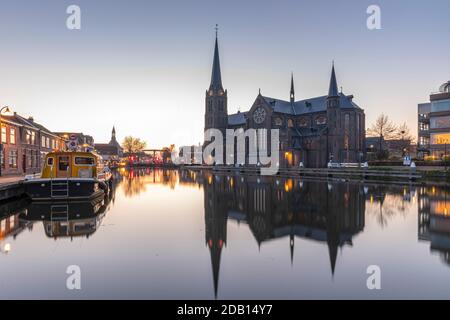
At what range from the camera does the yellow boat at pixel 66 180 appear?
18.9 meters

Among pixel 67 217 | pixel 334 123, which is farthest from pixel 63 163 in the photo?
pixel 334 123

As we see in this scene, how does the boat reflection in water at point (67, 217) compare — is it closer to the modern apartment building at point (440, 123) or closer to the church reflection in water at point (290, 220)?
the church reflection in water at point (290, 220)

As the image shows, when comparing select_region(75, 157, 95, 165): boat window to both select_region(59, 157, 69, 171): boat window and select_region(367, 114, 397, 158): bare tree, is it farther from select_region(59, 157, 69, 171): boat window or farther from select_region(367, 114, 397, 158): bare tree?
select_region(367, 114, 397, 158): bare tree

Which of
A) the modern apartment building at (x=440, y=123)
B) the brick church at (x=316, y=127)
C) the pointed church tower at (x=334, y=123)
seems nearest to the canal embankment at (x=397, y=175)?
the modern apartment building at (x=440, y=123)

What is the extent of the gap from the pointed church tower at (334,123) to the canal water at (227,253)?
170ft

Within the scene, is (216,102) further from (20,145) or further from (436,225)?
(436,225)

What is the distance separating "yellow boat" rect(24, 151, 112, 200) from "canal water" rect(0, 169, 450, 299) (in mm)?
3586


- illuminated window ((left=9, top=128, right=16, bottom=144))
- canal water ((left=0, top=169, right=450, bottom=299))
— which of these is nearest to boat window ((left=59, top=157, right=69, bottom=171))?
canal water ((left=0, top=169, right=450, bottom=299))

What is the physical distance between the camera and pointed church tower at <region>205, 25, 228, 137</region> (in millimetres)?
87375

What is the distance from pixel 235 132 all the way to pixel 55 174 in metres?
67.7

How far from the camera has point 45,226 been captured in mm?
11922

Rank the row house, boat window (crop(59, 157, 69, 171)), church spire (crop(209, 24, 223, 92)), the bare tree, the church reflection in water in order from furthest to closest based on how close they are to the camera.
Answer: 1. church spire (crop(209, 24, 223, 92))
2. the bare tree
3. the row house
4. boat window (crop(59, 157, 69, 171))
5. the church reflection in water

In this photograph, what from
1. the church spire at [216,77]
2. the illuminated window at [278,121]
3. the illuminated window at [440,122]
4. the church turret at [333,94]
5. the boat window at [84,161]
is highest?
the church spire at [216,77]
